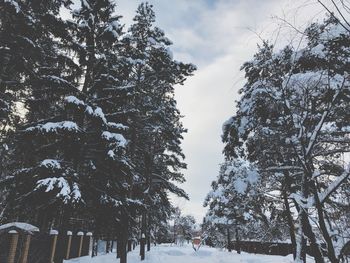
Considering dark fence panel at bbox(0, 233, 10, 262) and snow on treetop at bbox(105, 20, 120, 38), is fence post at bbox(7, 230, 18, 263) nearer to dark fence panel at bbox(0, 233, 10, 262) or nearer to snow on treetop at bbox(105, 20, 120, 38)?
dark fence panel at bbox(0, 233, 10, 262)

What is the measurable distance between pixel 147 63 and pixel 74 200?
31.3ft

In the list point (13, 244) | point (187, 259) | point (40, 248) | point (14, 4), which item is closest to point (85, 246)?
point (187, 259)

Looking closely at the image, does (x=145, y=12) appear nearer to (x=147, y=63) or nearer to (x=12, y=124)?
(x=147, y=63)

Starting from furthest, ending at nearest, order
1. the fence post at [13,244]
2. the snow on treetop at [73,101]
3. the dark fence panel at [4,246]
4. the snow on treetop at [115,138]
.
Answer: the fence post at [13,244] < the dark fence panel at [4,246] < the snow on treetop at [115,138] < the snow on treetop at [73,101]

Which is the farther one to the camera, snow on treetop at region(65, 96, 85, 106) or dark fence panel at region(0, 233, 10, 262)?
dark fence panel at region(0, 233, 10, 262)

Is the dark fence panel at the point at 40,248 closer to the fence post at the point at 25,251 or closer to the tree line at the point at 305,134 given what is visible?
the fence post at the point at 25,251

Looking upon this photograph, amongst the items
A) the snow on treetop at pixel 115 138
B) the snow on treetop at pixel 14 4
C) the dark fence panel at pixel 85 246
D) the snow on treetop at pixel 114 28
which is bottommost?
the dark fence panel at pixel 85 246

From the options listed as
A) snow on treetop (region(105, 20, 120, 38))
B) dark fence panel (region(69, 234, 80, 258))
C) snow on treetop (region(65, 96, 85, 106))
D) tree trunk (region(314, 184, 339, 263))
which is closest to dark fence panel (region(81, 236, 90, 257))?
dark fence panel (region(69, 234, 80, 258))

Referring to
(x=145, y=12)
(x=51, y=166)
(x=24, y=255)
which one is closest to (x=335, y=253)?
(x=51, y=166)

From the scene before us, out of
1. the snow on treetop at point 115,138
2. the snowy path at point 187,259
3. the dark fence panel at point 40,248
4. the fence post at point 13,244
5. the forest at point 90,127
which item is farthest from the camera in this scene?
the snowy path at point 187,259

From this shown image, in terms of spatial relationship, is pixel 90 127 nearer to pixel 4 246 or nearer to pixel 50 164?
pixel 50 164

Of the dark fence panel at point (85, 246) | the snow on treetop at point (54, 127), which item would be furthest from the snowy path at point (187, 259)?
the snow on treetop at point (54, 127)

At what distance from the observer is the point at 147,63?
53.6 ft

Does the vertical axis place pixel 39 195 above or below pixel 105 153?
below
